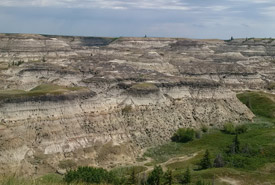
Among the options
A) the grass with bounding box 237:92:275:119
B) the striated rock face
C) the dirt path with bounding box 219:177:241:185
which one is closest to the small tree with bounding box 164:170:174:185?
the dirt path with bounding box 219:177:241:185

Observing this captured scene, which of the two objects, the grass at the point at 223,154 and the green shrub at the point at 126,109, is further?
the green shrub at the point at 126,109

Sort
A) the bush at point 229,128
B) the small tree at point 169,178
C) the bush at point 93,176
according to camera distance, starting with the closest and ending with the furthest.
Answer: the bush at point 93,176 → the small tree at point 169,178 → the bush at point 229,128

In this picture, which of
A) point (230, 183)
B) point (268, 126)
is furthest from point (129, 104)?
point (268, 126)

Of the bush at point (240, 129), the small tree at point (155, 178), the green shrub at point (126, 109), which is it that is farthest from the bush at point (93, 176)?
the bush at point (240, 129)

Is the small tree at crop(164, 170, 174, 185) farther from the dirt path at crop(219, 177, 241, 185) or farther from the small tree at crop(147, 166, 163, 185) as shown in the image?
the dirt path at crop(219, 177, 241, 185)

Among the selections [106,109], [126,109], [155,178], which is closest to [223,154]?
[155,178]

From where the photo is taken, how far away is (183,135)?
4953 centimetres

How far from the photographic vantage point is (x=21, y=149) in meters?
36.7

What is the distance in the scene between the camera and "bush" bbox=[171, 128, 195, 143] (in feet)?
163

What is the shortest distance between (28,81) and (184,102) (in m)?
33.6

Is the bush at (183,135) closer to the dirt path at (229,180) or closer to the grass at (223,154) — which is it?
the grass at (223,154)

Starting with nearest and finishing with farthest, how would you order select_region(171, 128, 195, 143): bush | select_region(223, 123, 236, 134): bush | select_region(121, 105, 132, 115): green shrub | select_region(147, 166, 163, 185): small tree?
select_region(147, 166, 163, 185): small tree → select_region(121, 105, 132, 115): green shrub → select_region(171, 128, 195, 143): bush → select_region(223, 123, 236, 134): bush

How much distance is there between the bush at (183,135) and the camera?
49594 millimetres

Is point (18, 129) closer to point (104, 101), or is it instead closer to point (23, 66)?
point (104, 101)
